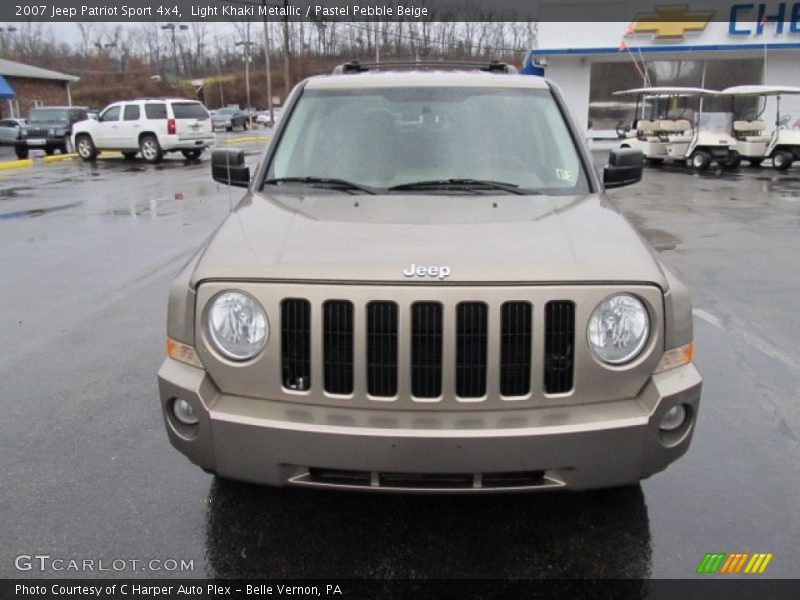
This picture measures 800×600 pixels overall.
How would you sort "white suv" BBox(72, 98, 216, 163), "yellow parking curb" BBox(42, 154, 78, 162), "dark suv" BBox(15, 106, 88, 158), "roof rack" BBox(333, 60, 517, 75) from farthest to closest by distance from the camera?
"dark suv" BBox(15, 106, 88, 158) → "yellow parking curb" BBox(42, 154, 78, 162) → "white suv" BBox(72, 98, 216, 163) → "roof rack" BBox(333, 60, 517, 75)

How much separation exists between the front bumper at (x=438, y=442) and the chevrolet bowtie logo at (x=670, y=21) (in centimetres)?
2781

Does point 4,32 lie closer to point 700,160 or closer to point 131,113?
point 131,113

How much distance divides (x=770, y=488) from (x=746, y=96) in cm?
2180

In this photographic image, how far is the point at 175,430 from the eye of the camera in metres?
2.69

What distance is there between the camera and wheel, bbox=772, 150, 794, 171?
20.4 metres

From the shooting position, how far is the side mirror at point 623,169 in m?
4.20

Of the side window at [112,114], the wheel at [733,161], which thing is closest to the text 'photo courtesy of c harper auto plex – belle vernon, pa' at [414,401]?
the wheel at [733,161]

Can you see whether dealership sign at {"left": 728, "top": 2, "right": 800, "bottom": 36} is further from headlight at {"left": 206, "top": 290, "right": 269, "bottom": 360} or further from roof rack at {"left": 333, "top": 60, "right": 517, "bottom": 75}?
headlight at {"left": 206, "top": 290, "right": 269, "bottom": 360}

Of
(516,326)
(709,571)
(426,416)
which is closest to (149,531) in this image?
(426,416)

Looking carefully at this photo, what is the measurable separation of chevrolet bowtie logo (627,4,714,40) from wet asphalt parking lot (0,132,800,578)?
76.6ft

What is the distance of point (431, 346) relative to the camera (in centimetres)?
248

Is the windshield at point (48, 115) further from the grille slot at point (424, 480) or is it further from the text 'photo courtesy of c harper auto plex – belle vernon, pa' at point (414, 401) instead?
the grille slot at point (424, 480)

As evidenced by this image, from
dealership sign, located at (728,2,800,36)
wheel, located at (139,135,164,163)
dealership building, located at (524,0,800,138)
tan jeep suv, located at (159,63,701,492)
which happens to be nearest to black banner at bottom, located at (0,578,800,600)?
tan jeep suv, located at (159,63,701,492)

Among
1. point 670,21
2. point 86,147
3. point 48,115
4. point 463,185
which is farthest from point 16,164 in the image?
point 463,185
